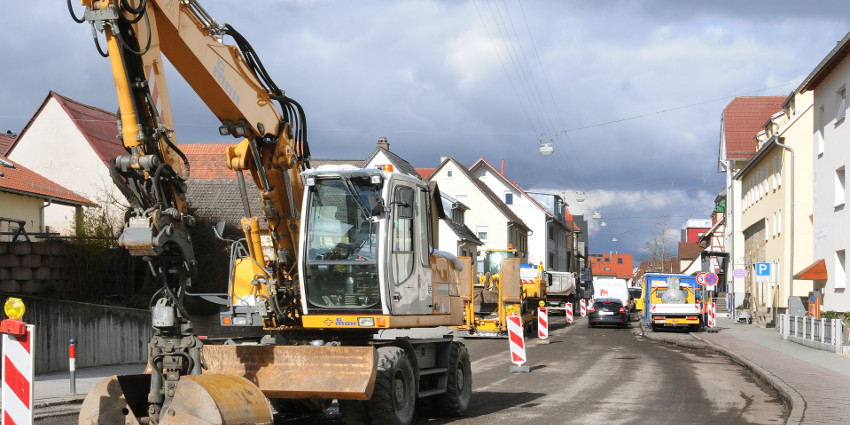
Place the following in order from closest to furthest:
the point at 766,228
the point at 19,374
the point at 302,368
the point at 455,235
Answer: the point at 19,374
the point at 302,368
the point at 766,228
the point at 455,235

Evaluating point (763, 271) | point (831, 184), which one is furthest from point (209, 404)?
point (763, 271)

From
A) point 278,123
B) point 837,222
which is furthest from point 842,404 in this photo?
point 837,222

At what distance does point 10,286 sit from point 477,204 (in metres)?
53.5

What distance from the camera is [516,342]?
1902 centimetres

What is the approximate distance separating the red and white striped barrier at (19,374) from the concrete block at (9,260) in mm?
13923

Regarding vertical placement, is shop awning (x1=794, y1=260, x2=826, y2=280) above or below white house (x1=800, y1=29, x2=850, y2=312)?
below

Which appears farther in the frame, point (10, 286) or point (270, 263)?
point (10, 286)

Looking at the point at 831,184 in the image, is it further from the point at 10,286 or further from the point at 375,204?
the point at 10,286

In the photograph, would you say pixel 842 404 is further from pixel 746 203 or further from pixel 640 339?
pixel 746 203

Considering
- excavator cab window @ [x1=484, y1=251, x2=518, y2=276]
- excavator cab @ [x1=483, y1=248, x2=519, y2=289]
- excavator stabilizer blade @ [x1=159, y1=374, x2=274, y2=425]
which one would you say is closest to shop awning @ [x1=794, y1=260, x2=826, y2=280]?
excavator cab @ [x1=483, y1=248, x2=519, y2=289]

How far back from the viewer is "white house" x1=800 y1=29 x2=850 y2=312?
28000 millimetres

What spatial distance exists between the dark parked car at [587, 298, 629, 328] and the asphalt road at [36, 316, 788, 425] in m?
17.4

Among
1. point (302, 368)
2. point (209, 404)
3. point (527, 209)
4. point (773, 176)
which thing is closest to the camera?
point (209, 404)

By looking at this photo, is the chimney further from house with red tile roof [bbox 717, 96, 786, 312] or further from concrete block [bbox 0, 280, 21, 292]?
concrete block [bbox 0, 280, 21, 292]
